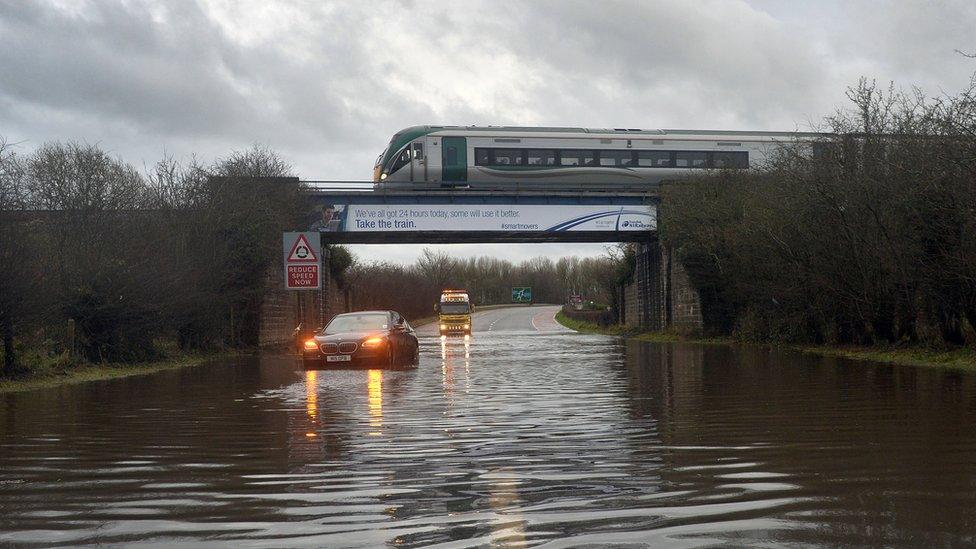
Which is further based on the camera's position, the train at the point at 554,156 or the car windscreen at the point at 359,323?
the train at the point at 554,156

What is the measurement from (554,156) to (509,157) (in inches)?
76.9

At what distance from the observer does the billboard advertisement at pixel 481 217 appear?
42.1 meters

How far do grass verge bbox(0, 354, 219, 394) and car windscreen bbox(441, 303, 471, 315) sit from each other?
1428 inches

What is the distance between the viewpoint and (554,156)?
43125 mm

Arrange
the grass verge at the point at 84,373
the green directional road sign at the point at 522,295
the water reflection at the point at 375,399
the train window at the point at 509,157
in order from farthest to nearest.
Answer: the green directional road sign at the point at 522,295 → the train window at the point at 509,157 → the grass verge at the point at 84,373 → the water reflection at the point at 375,399

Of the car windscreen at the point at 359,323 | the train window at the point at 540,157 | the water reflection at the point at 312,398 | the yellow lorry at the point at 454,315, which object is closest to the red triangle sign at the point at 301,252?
the car windscreen at the point at 359,323

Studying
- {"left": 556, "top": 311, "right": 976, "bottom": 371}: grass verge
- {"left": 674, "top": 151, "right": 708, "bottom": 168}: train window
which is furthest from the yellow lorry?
{"left": 556, "top": 311, "right": 976, "bottom": 371}: grass verge

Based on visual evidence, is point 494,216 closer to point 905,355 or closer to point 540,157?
point 540,157

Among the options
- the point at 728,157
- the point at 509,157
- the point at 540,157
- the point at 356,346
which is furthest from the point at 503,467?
the point at 728,157

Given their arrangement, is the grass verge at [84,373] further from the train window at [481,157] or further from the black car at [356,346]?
the train window at [481,157]

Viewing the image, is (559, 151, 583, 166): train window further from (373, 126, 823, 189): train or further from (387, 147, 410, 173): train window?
(387, 147, 410, 173): train window

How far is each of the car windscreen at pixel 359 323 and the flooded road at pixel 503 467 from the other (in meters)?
7.30

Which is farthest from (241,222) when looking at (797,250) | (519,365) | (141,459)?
(141,459)

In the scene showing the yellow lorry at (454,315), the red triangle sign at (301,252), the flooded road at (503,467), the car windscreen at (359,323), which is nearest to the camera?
the flooded road at (503,467)
